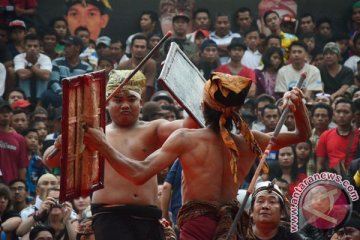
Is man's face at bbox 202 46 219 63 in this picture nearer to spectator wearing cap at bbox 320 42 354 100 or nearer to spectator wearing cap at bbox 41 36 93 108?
spectator wearing cap at bbox 320 42 354 100

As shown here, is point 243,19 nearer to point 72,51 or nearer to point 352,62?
point 352,62

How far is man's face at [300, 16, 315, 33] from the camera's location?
60.1ft

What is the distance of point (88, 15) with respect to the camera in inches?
731

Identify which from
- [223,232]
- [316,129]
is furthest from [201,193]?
[316,129]

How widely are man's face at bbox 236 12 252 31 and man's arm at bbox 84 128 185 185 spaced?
9.83m

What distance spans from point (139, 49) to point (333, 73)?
2.55 m

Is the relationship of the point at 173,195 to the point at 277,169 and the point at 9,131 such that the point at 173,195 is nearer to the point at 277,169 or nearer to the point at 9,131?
the point at 277,169

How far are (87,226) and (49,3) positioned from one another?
8059 millimetres

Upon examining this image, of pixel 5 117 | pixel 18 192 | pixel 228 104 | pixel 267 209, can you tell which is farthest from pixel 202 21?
pixel 228 104

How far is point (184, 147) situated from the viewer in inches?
343

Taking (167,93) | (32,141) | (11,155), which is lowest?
(11,155)

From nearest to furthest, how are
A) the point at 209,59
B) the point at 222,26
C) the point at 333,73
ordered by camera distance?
1. the point at 333,73
2. the point at 209,59
3. the point at 222,26

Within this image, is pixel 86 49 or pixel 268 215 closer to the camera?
pixel 268 215

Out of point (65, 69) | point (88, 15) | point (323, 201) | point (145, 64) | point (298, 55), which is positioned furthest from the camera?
point (88, 15)
